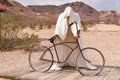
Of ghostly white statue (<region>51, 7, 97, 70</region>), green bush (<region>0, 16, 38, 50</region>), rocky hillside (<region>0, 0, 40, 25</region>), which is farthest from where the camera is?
rocky hillside (<region>0, 0, 40, 25</region>)

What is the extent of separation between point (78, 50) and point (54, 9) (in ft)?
576

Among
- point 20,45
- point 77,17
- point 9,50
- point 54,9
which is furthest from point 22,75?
point 54,9

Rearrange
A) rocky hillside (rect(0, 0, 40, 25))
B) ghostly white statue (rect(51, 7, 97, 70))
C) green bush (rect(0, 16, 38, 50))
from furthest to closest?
1. rocky hillside (rect(0, 0, 40, 25))
2. green bush (rect(0, 16, 38, 50))
3. ghostly white statue (rect(51, 7, 97, 70))

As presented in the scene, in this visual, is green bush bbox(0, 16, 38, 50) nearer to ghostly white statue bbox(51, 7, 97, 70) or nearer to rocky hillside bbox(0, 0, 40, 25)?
ghostly white statue bbox(51, 7, 97, 70)

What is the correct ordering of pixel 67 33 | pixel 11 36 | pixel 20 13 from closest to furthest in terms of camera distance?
pixel 67 33 < pixel 11 36 < pixel 20 13

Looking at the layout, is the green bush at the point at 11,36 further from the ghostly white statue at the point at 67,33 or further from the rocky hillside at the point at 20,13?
the rocky hillside at the point at 20,13

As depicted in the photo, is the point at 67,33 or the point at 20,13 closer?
the point at 67,33

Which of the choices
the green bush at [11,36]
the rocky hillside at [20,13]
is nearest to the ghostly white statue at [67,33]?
the green bush at [11,36]

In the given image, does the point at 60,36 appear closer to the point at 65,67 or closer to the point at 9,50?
the point at 65,67

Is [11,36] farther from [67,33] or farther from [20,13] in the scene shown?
[20,13]

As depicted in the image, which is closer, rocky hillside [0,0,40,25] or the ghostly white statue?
the ghostly white statue

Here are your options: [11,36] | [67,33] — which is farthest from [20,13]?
[67,33]

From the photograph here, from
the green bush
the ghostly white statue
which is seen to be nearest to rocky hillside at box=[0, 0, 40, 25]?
the green bush

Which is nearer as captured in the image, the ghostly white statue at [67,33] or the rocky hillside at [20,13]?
the ghostly white statue at [67,33]
